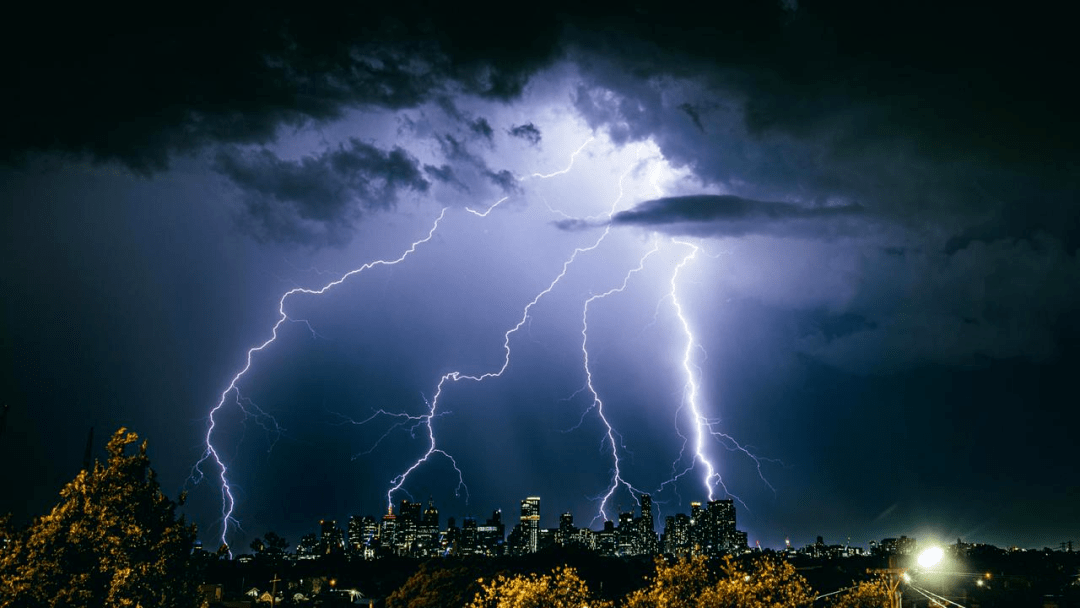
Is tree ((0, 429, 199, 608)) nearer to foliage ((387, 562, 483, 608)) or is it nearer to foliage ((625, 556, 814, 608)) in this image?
foliage ((625, 556, 814, 608))

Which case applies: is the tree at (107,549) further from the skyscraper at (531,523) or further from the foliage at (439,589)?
the skyscraper at (531,523)

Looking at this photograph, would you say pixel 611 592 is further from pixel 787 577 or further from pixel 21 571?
pixel 21 571

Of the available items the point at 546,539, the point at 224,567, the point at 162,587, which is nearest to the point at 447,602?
the point at 162,587

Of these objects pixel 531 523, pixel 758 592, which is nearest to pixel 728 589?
pixel 758 592

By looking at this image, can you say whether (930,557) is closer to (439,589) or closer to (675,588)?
(675,588)

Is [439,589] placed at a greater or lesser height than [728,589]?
greater

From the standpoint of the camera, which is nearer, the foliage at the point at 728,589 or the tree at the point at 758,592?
the tree at the point at 758,592

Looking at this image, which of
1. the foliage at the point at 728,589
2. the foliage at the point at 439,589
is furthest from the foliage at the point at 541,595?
the foliage at the point at 439,589
